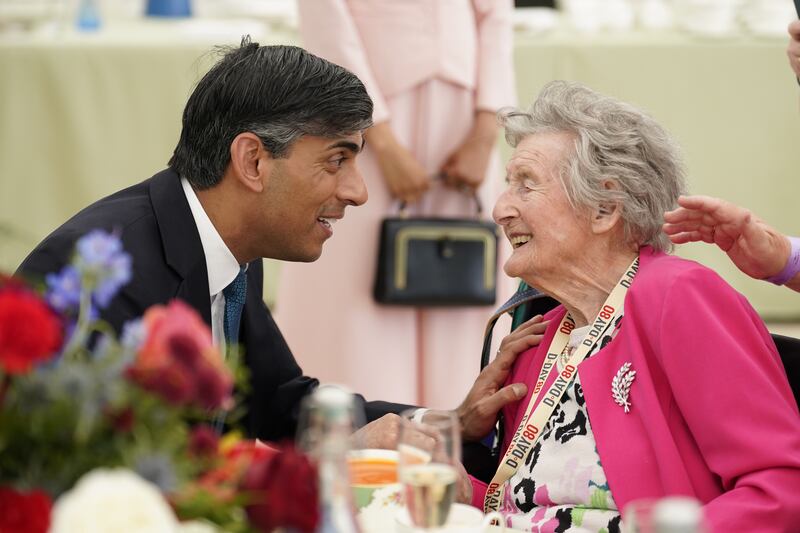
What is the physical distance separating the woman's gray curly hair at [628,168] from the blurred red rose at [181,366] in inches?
51.9

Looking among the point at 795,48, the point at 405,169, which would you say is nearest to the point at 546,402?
the point at 795,48

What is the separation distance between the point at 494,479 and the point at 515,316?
53cm

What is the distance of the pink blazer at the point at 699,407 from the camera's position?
192 centimetres

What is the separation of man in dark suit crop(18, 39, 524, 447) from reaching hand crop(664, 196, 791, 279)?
442 mm

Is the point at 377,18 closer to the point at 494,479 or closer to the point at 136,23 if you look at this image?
the point at 494,479

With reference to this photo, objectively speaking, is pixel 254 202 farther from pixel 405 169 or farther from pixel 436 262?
pixel 436 262

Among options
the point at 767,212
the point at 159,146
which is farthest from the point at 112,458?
the point at 767,212

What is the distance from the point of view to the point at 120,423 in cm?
111

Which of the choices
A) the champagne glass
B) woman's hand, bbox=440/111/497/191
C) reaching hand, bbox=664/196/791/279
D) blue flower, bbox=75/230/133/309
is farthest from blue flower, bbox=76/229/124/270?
woman's hand, bbox=440/111/497/191

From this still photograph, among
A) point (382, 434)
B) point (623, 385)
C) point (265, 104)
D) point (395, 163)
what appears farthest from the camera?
point (395, 163)

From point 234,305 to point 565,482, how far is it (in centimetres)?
83

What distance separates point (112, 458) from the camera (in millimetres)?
1122

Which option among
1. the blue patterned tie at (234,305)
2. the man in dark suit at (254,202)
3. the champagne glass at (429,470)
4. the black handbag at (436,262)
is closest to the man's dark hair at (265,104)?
the man in dark suit at (254,202)

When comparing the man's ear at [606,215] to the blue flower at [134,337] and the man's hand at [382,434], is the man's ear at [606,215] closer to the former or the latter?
the man's hand at [382,434]
